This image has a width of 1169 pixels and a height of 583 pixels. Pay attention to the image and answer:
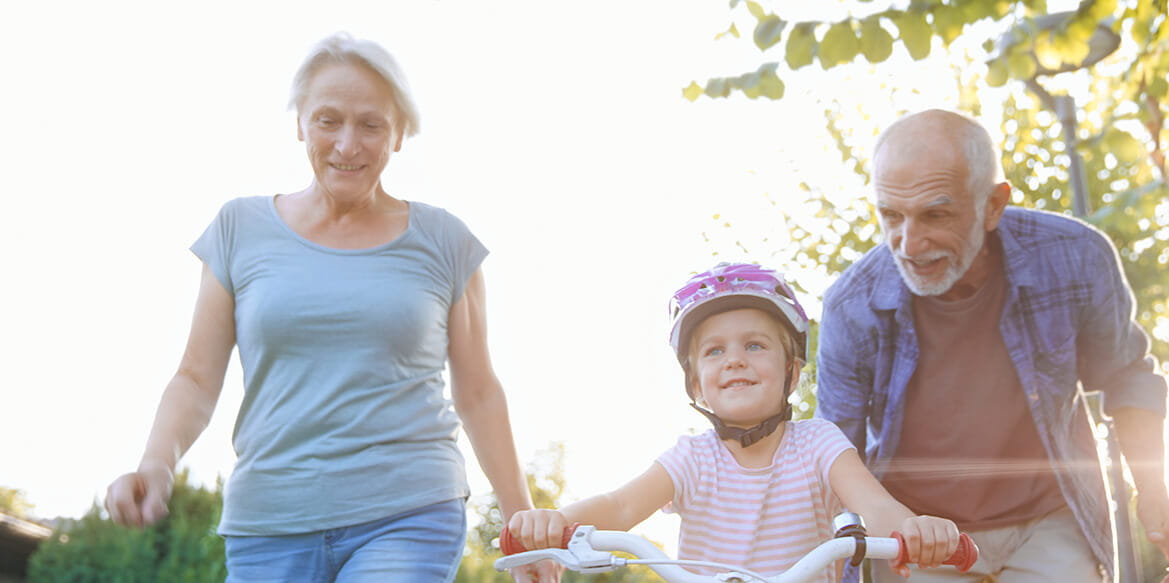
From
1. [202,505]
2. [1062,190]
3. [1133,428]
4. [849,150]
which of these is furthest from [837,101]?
[1133,428]

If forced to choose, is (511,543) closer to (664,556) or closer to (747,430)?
(664,556)

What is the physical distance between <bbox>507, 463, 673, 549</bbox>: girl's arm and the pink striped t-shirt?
0.05 meters

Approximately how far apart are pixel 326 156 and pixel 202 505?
30.1 feet

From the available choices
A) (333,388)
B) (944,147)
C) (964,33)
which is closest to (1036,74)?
(964,33)

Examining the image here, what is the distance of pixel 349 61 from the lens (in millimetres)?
3369

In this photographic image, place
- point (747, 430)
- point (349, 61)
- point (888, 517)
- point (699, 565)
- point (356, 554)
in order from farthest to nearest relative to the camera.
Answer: point (349, 61) → point (747, 430) → point (356, 554) → point (888, 517) → point (699, 565)

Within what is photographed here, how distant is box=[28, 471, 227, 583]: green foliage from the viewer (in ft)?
37.2

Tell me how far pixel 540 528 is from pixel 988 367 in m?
1.79

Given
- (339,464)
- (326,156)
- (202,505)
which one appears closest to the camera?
(339,464)

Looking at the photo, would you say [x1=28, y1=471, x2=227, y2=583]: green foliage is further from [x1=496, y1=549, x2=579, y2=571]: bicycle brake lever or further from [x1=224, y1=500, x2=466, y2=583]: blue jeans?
[x1=496, y1=549, x2=579, y2=571]: bicycle brake lever

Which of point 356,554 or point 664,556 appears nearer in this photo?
point 664,556

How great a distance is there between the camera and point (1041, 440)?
148 inches

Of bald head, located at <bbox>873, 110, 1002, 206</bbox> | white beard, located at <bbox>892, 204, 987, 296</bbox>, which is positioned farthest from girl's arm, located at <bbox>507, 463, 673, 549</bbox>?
bald head, located at <bbox>873, 110, 1002, 206</bbox>

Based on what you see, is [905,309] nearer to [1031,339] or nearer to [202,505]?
[1031,339]
